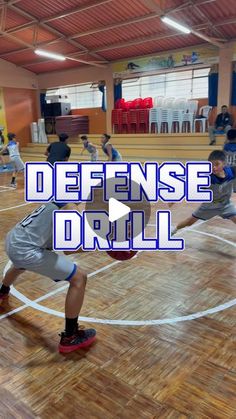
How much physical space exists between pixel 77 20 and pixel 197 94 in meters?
4.88

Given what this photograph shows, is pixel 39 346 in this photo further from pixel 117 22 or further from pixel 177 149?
pixel 117 22

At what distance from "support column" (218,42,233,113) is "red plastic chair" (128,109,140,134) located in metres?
3.16

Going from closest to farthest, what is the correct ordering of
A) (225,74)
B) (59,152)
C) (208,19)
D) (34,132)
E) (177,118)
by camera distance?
(59,152), (208,19), (225,74), (177,118), (34,132)

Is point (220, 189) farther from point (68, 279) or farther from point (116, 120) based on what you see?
point (116, 120)

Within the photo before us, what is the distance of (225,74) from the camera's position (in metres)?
11.6

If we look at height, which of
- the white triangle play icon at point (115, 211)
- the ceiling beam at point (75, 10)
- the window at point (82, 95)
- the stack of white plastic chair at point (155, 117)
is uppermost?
the ceiling beam at point (75, 10)

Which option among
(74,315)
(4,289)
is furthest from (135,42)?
(74,315)

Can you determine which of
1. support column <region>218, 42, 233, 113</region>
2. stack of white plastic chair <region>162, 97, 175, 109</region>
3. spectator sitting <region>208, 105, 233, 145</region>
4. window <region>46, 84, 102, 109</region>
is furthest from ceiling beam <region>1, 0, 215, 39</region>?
window <region>46, 84, 102, 109</region>

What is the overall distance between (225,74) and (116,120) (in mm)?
4665

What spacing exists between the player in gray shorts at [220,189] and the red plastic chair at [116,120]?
10.2m

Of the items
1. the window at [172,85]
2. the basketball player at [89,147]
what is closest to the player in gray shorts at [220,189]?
the basketball player at [89,147]

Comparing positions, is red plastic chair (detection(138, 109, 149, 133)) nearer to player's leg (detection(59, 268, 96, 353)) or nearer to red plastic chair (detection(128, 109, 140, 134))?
red plastic chair (detection(128, 109, 140, 134))

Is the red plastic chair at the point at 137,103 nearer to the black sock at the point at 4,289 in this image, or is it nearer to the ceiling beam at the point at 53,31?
the ceiling beam at the point at 53,31

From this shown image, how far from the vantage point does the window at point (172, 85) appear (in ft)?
41.0
